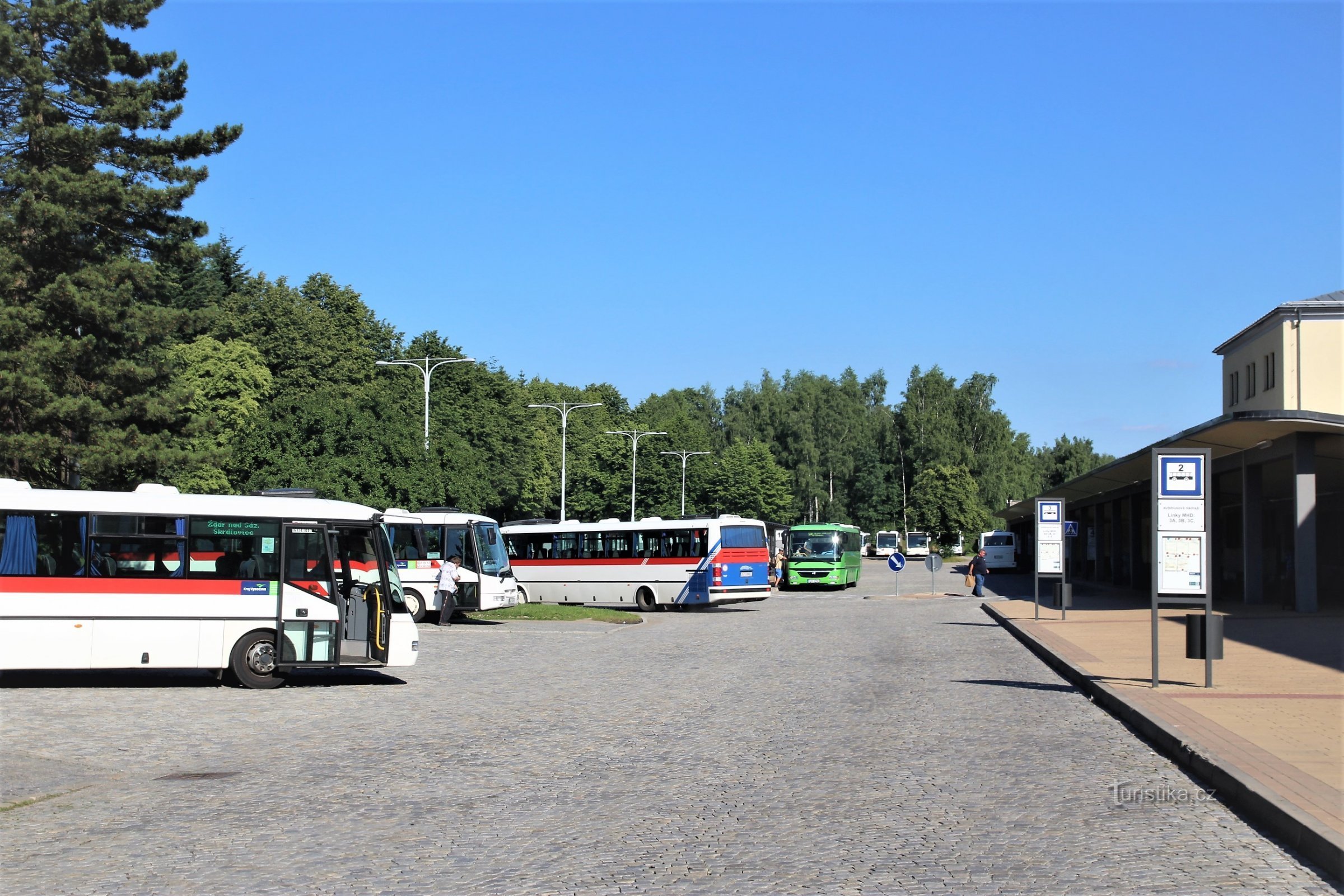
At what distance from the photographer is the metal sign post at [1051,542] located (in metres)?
31.7

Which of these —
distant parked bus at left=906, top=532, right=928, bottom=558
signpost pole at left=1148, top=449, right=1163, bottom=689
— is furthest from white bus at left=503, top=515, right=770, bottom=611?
distant parked bus at left=906, top=532, right=928, bottom=558

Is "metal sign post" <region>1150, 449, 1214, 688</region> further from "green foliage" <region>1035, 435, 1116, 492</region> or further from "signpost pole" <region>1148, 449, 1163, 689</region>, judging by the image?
"green foliage" <region>1035, 435, 1116, 492</region>

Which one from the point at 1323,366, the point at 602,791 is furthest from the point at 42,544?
the point at 1323,366

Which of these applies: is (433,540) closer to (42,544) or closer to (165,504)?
(165,504)

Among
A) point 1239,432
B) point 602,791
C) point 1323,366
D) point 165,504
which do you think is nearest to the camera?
point 602,791

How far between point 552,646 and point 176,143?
17934mm

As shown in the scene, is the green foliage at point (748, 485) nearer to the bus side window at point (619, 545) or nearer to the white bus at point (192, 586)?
the bus side window at point (619, 545)

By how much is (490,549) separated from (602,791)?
23690 millimetres

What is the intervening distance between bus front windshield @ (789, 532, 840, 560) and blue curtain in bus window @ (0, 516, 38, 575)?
141 ft

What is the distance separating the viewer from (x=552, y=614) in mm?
34531

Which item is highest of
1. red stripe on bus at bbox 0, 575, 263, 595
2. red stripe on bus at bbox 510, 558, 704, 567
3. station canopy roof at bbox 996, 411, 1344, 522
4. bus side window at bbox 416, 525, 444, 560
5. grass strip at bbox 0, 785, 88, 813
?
station canopy roof at bbox 996, 411, 1344, 522

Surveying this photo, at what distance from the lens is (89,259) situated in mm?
33219

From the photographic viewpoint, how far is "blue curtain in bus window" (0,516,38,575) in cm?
1700

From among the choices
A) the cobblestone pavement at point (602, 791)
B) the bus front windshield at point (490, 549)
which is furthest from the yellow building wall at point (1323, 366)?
the cobblestone pavement at point (602, 791)
